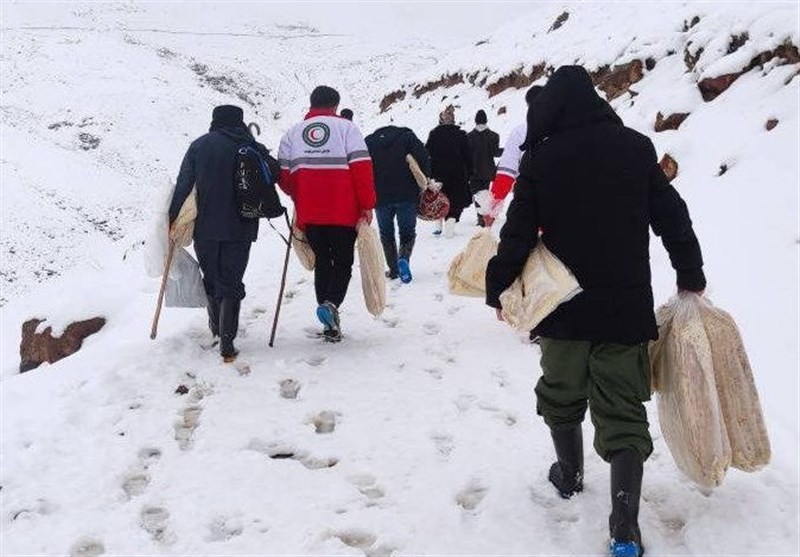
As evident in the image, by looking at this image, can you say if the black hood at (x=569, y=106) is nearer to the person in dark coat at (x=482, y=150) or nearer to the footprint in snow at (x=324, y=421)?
the footprint in snow at (x=324, y=421)

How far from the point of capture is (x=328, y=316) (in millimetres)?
6258

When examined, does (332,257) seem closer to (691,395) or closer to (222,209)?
(222,209)

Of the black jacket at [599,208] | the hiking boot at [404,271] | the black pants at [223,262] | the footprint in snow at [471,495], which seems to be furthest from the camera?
the hiking boot at [404,271]

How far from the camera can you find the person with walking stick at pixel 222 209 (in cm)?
564

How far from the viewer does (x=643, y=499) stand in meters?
3.61

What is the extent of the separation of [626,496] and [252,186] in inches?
148

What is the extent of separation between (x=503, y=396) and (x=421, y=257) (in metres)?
5.10

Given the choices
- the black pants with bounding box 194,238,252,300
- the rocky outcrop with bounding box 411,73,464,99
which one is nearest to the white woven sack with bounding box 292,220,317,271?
the black pants with bounding box 194,238,252,300

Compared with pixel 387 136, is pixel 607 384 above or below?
below

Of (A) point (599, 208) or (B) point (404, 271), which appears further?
(B) point (404, 271)

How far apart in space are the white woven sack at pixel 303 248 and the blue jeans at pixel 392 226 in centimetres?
197

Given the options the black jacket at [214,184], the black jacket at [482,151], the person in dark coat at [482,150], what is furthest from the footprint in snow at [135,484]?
the black jacket at [482,151]

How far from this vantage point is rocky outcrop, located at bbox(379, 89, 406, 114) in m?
35.1

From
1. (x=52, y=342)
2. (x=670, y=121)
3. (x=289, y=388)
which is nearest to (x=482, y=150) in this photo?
(x=670, y=121)
